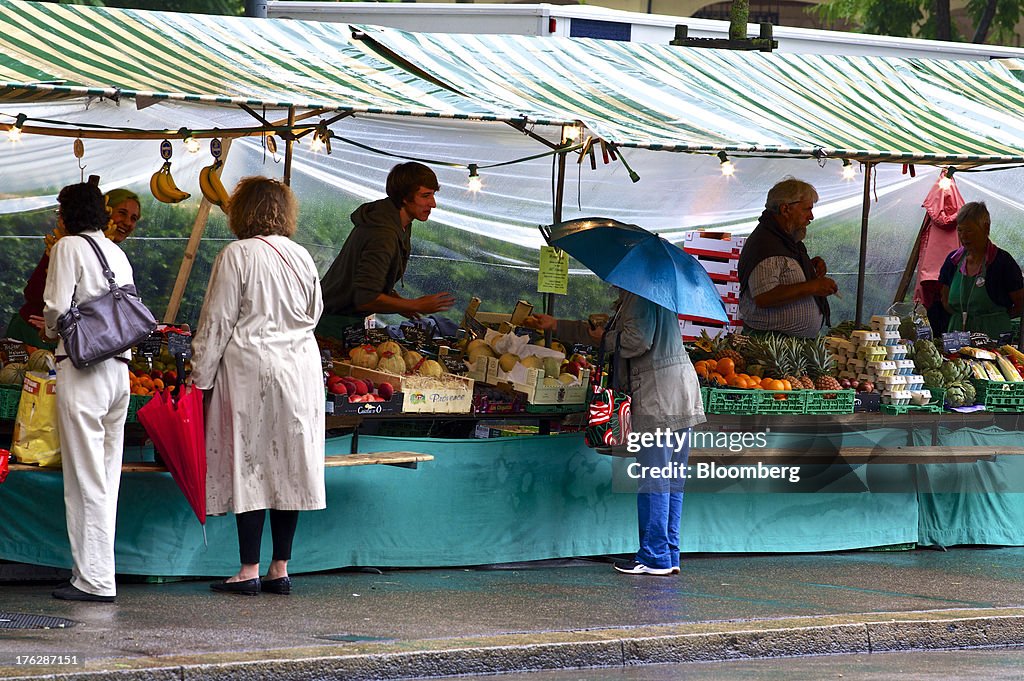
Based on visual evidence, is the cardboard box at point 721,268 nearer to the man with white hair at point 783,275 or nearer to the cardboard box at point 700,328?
the cardboard box at point 700,328

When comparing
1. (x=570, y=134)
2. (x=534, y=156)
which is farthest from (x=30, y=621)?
(x=534, y=156)

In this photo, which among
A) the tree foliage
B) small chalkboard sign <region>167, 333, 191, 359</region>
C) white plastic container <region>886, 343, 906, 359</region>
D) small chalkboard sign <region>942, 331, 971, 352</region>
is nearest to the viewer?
small chalkboard sign <region>167, 333, 191, 359</region>

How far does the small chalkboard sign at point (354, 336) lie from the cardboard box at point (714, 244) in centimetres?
592

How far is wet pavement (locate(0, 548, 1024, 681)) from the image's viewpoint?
→ 246 inches

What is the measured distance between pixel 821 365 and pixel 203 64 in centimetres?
413

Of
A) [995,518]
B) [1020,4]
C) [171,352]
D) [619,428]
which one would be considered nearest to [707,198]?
[995,518]

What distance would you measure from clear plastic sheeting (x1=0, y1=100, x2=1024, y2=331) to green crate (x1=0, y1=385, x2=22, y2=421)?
5097 mm

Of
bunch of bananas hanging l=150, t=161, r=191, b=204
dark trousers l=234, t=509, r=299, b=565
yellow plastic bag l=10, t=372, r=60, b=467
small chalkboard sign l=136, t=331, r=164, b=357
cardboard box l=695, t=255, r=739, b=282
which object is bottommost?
dark trousers l=234, t=509, r=299, b=565

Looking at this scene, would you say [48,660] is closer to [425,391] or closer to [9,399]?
[9,399]

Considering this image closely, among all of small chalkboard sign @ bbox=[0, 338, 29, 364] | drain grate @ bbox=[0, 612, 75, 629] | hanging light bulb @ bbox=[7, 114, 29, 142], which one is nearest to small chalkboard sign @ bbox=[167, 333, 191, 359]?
small chalkboard sign @ bbox=[0, 338, 29, 364]

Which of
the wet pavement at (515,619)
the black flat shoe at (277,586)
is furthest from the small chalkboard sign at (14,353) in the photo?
the black flat shoe at (277,586)

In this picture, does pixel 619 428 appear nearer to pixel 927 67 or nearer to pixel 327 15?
pixel 927 67

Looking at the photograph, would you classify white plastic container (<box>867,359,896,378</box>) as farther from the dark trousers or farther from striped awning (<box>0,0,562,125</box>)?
the dark trousers

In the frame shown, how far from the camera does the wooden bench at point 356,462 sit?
7457mm
